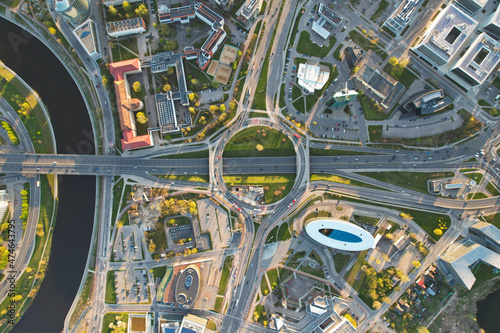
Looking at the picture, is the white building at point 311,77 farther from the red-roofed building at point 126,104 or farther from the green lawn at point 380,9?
the red-roofed building at point 126,104

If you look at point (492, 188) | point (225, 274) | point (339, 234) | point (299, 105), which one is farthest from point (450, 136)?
point (225, 274)

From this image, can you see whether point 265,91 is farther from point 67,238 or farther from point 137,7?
point 67,238

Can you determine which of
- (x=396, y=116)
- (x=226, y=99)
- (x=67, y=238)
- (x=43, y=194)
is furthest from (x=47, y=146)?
(x=396, y=116)

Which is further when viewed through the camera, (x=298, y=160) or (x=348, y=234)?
(x=298, y=160)

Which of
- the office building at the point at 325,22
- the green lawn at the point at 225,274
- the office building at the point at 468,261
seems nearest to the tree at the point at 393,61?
the office building at the point at 325,22

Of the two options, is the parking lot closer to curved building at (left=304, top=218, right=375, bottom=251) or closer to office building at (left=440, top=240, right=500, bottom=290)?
curved building at (left=304, top=218, right=375, bottom=251)

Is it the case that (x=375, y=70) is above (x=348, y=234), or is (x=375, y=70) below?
above

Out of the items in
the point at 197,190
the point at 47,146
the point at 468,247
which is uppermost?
the point at 468,247
